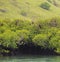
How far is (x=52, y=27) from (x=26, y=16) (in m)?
72.7

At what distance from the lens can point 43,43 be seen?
10725 centimetres

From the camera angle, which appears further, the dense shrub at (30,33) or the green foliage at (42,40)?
the green foliage at (42,40)

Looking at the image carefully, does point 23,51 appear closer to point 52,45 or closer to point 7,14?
point 52,45

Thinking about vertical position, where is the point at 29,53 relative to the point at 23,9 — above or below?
below

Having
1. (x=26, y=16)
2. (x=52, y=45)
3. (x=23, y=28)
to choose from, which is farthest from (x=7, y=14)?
(x=52, y=45)

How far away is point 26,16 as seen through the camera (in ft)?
611

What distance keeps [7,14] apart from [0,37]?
77.6 metres

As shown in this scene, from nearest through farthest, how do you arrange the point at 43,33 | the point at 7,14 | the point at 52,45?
the point at 52,45 → the point at 43,33 → the point at 7,14

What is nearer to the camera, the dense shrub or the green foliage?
the dense shrub

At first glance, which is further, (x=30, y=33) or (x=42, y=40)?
(x=30, y=33)

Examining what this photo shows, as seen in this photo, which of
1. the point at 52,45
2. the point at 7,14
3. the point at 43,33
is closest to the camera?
the point at 52,45

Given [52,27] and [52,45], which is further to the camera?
[52,27]

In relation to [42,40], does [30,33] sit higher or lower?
higher

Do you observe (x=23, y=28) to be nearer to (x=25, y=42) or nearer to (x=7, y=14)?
(x=25, y=42)
